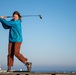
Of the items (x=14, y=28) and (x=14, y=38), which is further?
(x=14, y=28)

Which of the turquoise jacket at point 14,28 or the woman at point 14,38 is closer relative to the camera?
the woman at point 14,38

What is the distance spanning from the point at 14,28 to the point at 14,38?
20.4 inches

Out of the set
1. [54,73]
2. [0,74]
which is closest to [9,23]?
[0,74]

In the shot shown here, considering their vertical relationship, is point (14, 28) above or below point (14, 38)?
above

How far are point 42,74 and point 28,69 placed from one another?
192 cm

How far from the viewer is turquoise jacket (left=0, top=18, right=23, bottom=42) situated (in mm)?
10625

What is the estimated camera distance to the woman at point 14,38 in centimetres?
1044

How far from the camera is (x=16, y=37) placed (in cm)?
1062

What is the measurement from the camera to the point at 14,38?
1061cm

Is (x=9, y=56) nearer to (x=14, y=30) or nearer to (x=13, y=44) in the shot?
(x=13, y=44)

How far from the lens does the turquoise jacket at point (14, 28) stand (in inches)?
418

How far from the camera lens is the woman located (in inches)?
411

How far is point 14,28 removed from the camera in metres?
10.8

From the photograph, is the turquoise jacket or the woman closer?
the woman
